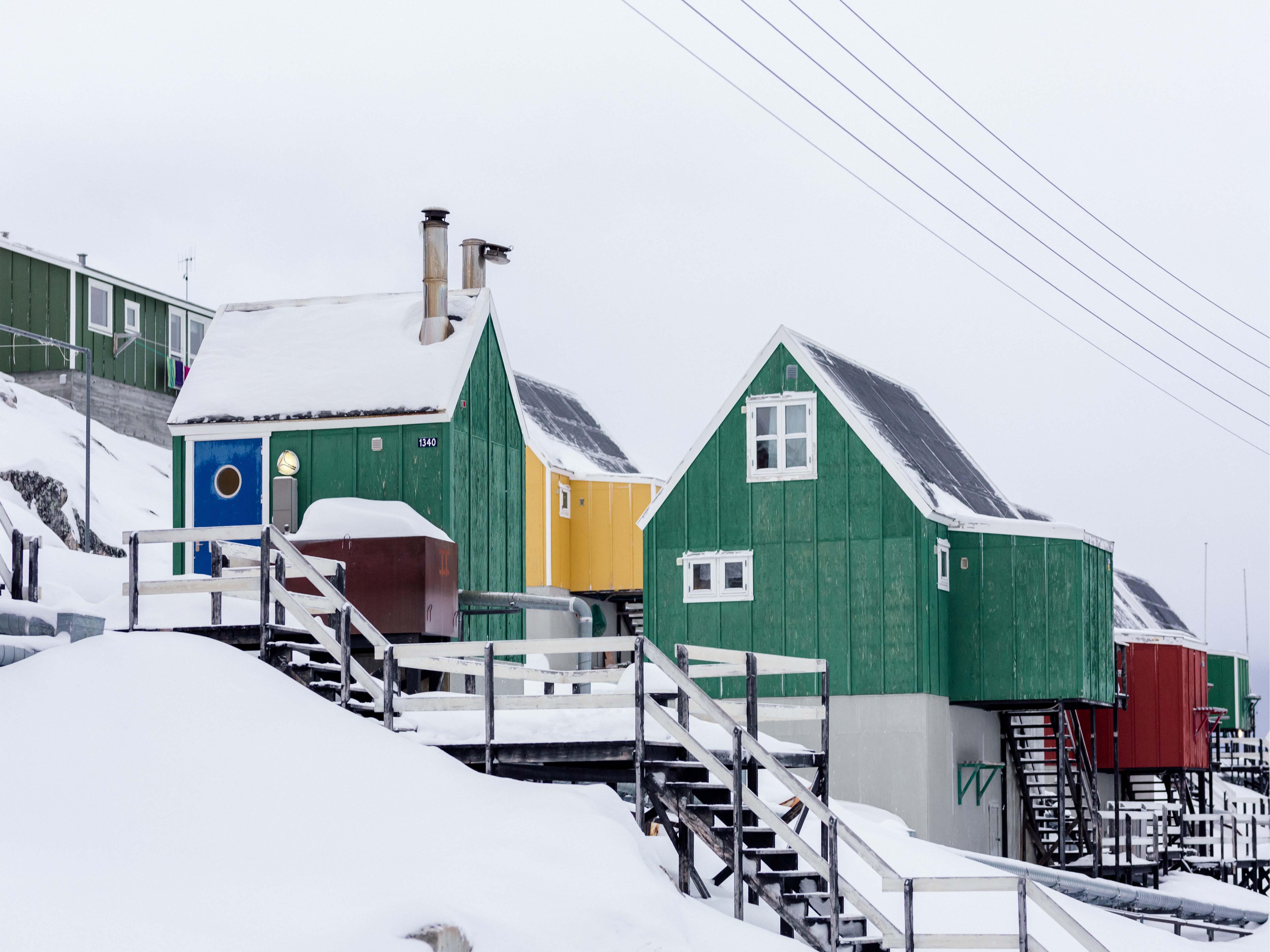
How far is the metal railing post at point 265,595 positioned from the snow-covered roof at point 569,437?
2108 centimetres

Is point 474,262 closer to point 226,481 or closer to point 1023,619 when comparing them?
point 226,481

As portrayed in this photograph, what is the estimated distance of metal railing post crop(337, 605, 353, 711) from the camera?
15336mm

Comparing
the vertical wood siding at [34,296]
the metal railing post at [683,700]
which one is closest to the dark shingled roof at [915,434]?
the metal railing post at [683,700]

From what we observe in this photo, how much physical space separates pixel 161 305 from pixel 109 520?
9919mm

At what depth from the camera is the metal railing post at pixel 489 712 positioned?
14883mm

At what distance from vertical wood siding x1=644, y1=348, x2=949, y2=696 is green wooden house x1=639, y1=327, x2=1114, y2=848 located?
3 cm

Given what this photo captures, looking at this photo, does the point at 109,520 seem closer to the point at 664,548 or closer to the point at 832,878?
the point at 664,548

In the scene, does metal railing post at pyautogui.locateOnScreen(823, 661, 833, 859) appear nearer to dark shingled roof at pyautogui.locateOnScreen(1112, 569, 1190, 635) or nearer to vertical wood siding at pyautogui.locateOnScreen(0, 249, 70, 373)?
dark shingled roof at pyautogui.locateOnScreen(1112, 569, 1190, 635)

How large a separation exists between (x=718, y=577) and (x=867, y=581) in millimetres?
2680

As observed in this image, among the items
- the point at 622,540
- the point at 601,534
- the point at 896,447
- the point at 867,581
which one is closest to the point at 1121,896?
the point at 867,581

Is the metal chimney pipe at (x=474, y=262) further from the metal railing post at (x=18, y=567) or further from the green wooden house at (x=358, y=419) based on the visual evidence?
the metal railing post at (x=18, y=567)

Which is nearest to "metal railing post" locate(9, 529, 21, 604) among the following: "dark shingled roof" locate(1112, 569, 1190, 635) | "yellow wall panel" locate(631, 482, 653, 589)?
"yellow wall panel" locate(631, 482, 653, 589)

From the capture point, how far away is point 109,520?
4653 cm

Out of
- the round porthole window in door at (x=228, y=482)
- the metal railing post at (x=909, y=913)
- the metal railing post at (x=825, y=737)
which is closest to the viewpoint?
the metal railing post at (x=909, y=913)
